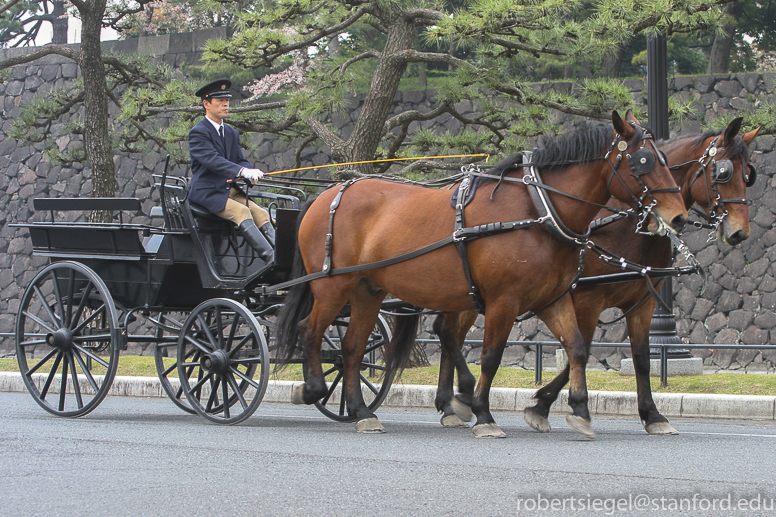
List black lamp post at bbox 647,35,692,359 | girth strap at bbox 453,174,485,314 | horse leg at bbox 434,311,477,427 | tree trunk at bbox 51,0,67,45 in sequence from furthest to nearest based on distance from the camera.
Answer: tree trunk at bbox 51,0,67,45 < black lamp post at bbox 647,35,692,359 < horse leg at bbox 434,311,477,427 < girth strap at bbox 453,174,485,314

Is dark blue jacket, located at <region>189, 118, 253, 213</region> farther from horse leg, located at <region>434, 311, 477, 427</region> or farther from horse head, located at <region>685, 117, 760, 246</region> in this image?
horse head, located at <region>685, 117, 760, 246</region>

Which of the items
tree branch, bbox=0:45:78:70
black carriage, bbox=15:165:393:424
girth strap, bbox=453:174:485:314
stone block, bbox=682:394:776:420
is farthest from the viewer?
tree branch, bbox=0:45:78:70

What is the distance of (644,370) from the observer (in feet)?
21.8

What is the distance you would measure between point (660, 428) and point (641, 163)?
2.00 metres

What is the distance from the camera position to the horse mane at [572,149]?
6047 mm

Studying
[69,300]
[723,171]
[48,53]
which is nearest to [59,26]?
[48,53]

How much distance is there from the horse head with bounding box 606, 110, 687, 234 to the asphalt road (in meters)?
1.52

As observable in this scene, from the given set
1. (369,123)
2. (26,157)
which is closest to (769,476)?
(369,123)

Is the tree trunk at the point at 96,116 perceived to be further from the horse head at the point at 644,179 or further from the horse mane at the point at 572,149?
the horse head at the point at 644,179

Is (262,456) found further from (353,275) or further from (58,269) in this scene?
(58,269)

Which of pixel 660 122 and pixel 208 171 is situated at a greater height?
pixel 660 122

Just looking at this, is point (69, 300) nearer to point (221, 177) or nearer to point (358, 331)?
point (221, 177)

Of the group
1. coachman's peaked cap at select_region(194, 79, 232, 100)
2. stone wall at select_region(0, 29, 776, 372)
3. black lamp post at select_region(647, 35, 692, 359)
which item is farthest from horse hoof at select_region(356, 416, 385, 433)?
stone wall at select_region(0, 29, 776, 372)

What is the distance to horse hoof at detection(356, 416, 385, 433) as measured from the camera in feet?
20.8
